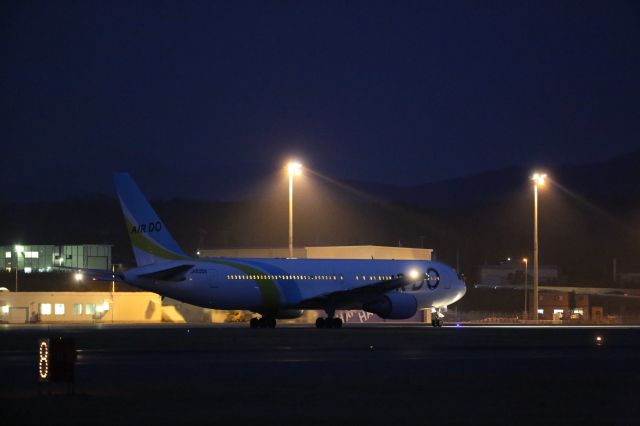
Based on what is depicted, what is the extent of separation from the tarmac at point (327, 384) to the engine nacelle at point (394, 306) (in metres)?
17.5

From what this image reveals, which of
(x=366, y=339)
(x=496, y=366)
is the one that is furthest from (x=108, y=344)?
(x=496, y=366)

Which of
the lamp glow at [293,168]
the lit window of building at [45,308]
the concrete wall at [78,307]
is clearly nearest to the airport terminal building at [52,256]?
the concrete wall at [78,307]

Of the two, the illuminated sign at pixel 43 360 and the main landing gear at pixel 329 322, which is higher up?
the illuminated sign at pixel 43 360

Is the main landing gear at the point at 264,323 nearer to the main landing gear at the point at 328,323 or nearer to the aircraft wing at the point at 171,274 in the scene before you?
the main landing gear at the point at 328,323

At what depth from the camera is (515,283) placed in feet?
481

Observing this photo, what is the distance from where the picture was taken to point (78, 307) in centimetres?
7419

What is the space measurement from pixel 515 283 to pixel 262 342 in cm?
10870

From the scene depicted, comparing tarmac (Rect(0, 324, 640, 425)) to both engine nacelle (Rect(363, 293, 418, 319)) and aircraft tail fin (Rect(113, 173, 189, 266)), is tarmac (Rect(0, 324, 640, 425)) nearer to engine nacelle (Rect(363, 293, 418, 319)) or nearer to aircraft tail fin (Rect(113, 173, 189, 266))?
aircraft tail fin (Rect(113, 173, 189, 266))

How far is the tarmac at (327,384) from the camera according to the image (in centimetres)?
1780

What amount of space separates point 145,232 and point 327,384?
34001 mm

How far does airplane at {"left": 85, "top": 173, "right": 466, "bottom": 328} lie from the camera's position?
54406 millimetres

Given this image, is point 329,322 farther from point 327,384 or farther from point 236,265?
point 327,384

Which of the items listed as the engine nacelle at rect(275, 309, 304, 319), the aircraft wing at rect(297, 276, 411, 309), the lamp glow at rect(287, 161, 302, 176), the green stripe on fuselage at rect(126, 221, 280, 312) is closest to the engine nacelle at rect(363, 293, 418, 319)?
the aircraft wing at rect(297, 276, 411, 309)

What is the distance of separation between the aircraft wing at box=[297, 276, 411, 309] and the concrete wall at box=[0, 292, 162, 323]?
1971 cm
